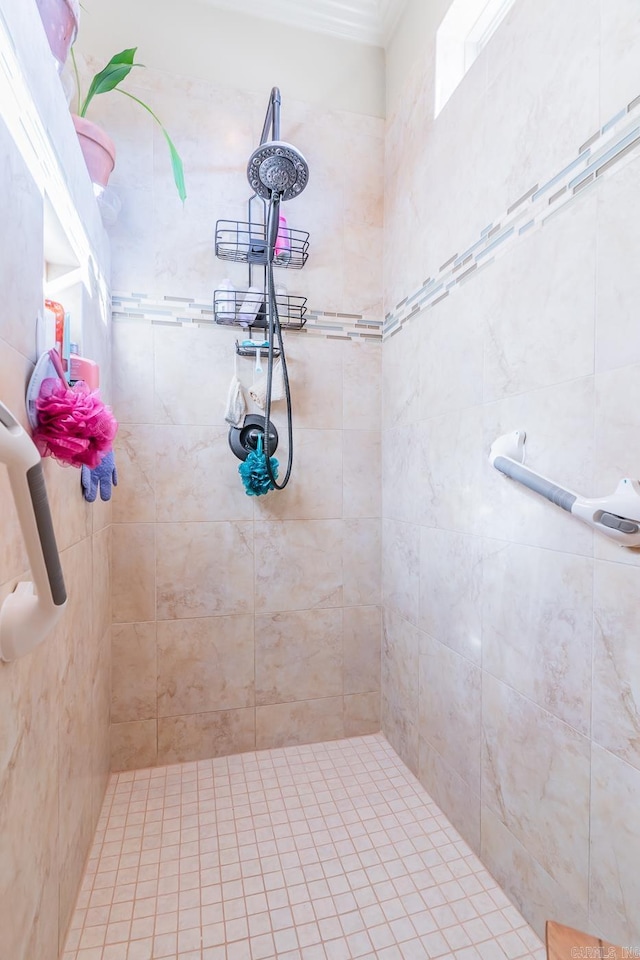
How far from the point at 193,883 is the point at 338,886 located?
369 mm

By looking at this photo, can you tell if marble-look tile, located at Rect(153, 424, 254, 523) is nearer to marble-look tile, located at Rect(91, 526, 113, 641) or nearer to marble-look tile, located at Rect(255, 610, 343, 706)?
marble-look tile, located at Rect(91, 526, 113, 641)

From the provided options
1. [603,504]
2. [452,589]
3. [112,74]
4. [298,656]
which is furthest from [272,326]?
[298,656]

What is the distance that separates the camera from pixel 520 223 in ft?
3.56

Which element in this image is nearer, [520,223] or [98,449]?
[98,449]

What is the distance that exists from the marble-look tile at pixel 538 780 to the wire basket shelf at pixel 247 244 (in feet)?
5.13

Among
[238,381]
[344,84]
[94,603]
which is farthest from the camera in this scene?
[344,84]

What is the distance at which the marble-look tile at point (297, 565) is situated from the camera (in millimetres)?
1756

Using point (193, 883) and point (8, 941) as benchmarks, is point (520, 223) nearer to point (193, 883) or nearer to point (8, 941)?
point (8, 941)

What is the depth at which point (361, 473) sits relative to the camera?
6.10 ft

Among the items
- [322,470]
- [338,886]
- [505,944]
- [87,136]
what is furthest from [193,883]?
[87,136]

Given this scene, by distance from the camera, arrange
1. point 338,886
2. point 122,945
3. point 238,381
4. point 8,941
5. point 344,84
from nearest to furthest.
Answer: point 8,941 < point 122,945 < point 338,886 < point 238,381 < point 344,84

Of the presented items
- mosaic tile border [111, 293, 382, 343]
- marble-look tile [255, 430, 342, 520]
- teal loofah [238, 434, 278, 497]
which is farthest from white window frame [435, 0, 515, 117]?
teal loofah [238, 434, 278, 497]

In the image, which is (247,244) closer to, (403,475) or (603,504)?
(403,475)

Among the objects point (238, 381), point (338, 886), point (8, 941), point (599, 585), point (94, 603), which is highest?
point (238, 381)
